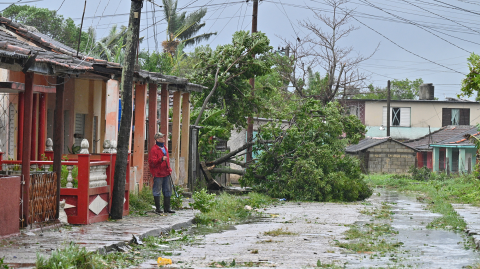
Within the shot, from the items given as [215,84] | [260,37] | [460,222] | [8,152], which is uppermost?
[260,37]

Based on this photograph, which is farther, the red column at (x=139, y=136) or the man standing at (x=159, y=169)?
the red column at (x=139, y=136)

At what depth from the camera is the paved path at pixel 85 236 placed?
8391mm

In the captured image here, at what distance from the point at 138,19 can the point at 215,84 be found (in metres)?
10.2

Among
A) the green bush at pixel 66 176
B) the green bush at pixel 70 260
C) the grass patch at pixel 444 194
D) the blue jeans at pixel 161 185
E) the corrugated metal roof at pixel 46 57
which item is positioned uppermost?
the corrugated metal roof at pixel 46 57

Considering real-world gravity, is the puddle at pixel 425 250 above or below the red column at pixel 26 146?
below

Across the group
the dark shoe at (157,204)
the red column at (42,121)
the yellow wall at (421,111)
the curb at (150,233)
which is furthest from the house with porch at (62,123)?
the yellow wall at (421,111)

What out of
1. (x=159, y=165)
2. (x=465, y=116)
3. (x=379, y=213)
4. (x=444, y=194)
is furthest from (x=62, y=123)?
(x=465, y=116)

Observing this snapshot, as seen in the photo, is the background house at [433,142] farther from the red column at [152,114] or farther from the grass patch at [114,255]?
the grass patch at [114,255]

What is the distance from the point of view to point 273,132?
2266 cm

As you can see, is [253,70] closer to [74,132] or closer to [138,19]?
[74,132]

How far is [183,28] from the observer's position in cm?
4684

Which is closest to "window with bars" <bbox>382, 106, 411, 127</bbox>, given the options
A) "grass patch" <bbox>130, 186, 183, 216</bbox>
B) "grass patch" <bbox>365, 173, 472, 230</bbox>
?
"grass patch" <bbox>365, 173, 472, 230</bbox>

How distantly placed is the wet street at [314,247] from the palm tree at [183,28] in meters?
32.5

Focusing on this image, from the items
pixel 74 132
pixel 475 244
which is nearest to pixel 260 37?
pixel 74 132
